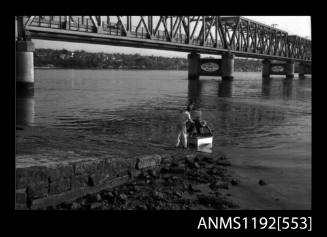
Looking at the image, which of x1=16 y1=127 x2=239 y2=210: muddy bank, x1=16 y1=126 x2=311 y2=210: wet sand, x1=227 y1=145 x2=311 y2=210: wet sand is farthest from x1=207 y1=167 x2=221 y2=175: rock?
x1=227 y1=145 x2=311 y2=210: wet sand

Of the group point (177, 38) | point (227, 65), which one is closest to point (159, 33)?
point (177, 38)

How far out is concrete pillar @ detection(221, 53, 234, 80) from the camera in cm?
11991

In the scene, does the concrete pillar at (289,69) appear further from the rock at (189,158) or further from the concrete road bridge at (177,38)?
the rock at (189,158)

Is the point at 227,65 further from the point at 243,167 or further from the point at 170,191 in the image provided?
the point at 170,191

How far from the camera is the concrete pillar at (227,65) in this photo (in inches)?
4721

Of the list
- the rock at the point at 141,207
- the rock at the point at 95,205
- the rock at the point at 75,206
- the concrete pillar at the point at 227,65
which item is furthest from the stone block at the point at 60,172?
the concrete pillar at the point at 227,65

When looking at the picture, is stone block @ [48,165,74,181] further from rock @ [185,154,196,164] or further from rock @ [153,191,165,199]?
rock @ [185,154,196,164]

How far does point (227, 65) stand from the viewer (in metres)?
123
